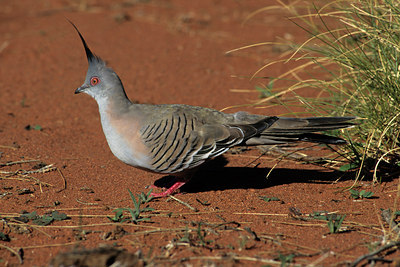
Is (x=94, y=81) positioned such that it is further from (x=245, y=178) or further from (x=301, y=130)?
(x=301, y=130)

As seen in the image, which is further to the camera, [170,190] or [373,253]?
[170,190]

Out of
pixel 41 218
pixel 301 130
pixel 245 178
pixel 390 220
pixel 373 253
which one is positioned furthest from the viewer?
pixel 245 178

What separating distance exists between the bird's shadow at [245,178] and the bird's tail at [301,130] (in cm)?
44

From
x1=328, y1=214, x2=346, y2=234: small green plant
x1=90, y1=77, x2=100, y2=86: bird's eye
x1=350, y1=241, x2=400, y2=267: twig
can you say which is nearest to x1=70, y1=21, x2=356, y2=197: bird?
x1=90, y1=77, x2=100, y2=86: bird's eye

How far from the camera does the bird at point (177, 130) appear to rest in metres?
4.31

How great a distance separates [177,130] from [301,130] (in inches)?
44.2

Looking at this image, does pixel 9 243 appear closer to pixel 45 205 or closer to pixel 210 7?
pixel 45 205

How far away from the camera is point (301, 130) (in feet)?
14.5

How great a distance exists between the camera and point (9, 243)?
3584mm

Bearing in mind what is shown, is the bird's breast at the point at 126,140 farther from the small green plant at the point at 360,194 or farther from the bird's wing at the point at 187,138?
the small green plant at the point at 360,194

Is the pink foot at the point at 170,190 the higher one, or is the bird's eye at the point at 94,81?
the bird's eye at the point at 94,81

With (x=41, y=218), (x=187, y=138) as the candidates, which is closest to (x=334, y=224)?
(x=187, y=138)

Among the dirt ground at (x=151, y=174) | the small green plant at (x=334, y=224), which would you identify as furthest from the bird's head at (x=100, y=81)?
the small green plant at (x=334, y=224)

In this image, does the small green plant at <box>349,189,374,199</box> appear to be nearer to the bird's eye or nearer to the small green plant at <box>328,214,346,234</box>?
the small green plant at <box>328,214,346,234</box>
